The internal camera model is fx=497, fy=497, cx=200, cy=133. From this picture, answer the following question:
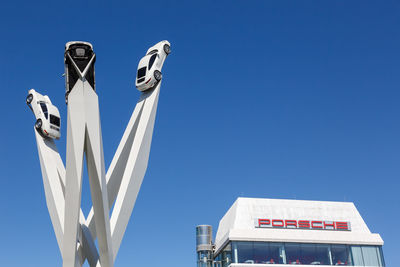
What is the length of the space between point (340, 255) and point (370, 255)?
3156mm

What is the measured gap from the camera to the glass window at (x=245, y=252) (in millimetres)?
47219

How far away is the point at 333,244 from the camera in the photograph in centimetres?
4969

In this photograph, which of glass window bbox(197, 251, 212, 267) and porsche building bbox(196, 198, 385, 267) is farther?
glass window bbox(197, 251, 212, 267)

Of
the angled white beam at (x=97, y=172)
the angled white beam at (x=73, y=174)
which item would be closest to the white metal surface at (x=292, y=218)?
the angled white beam at (x=97, y=172)

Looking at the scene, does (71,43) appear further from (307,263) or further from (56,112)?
(307,263)

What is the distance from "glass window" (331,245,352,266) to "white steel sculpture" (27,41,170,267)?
28951mm

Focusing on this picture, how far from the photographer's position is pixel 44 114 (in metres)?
30.2

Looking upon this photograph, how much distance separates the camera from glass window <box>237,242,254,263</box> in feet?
155

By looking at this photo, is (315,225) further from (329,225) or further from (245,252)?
(245,252)

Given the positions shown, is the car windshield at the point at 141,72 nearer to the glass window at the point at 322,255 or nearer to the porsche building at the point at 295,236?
the porsche building at the point at 295,236

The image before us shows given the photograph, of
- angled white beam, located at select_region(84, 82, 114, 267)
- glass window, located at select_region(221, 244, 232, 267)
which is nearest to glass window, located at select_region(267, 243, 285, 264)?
glass window, located at select_region(221, 244, 232, 267)

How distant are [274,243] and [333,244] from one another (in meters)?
6.19

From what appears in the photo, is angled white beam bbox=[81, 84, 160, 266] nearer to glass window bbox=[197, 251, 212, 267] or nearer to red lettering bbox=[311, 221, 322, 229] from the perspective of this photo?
red lettering bbox=[311, 221, 322, 229]

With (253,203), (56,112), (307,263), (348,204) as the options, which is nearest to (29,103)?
(56,112)
